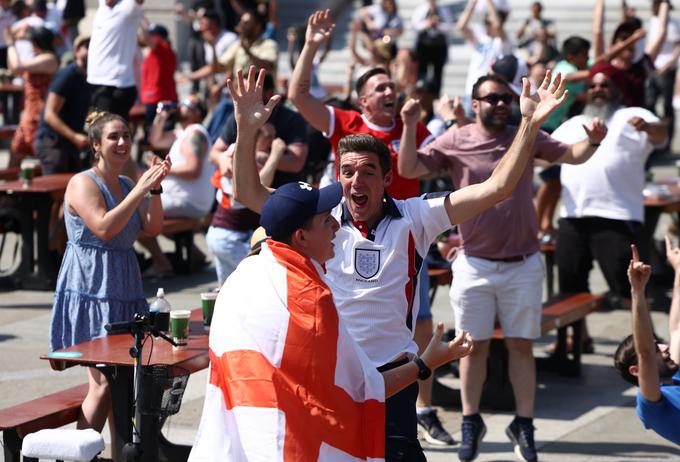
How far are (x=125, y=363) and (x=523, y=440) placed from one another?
7.94 feet

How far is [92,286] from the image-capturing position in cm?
685

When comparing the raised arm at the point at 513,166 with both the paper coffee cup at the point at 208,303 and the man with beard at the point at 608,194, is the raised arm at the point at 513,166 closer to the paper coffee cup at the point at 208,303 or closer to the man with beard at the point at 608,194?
the paper coffee cup at the point at 208,303

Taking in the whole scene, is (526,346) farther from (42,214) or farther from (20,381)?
(42,214)

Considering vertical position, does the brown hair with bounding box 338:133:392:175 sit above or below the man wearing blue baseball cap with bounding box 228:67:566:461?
above

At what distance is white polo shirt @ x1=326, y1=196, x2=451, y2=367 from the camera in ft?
17.7

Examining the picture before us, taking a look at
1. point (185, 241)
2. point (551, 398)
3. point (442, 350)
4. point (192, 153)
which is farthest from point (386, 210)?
point (185, 241)

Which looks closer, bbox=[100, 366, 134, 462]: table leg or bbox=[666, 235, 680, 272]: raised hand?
bbox=[666, 235, 680, 272]: raised hand

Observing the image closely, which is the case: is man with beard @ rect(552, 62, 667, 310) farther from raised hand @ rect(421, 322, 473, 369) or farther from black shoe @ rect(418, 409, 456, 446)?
raised hand @ rect(421, 322, 473, 369)

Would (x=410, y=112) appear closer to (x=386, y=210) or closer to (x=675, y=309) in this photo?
(x=386, y=210)

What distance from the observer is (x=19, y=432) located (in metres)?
6.00

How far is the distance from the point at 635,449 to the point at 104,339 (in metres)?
3.16

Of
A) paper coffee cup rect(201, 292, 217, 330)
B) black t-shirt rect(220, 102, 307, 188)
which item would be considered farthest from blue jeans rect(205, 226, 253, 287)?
paper coffee cup rect(201, 292, 217, 330)

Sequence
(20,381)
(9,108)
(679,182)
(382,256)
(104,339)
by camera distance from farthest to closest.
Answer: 1. (9,108)
2. (679,182)
3. (20,381)
4. (104,339)
5. (382,256)

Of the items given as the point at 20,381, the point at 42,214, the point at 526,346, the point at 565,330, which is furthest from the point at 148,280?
the point at 526,346
